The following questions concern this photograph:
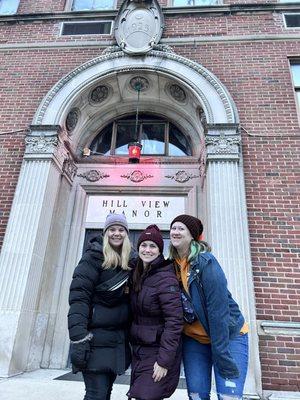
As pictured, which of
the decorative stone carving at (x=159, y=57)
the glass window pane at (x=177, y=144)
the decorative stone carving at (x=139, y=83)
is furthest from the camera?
the glass window pane at (x=177, y=144)

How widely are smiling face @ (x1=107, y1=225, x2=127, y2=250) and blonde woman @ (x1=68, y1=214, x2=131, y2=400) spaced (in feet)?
0.23

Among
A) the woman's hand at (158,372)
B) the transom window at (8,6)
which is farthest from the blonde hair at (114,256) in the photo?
the transom window at (8,6)

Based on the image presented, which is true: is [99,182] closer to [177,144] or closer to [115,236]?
[177,144]

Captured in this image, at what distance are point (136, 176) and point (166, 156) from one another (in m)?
0.84

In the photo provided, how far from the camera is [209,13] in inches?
269

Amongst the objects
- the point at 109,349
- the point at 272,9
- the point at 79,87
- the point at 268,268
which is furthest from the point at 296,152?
the point at 109,349

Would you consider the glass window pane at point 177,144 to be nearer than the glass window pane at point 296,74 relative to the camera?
No

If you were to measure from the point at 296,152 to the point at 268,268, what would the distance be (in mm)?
2121

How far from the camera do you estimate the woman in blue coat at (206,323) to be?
189 centimetres

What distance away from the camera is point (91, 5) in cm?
771

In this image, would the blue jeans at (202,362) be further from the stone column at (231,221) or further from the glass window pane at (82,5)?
the glass window pane at (82,5)

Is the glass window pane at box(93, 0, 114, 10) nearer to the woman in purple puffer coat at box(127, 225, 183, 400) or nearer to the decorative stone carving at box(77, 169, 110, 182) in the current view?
the decorative stone carving at box(77, 169, 110, 182)

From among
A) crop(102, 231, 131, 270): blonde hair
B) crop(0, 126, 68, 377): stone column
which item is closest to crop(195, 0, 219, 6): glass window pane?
crop(0, 126, 68, 377): stone column

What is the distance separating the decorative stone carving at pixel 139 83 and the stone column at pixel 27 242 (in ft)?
6.66
